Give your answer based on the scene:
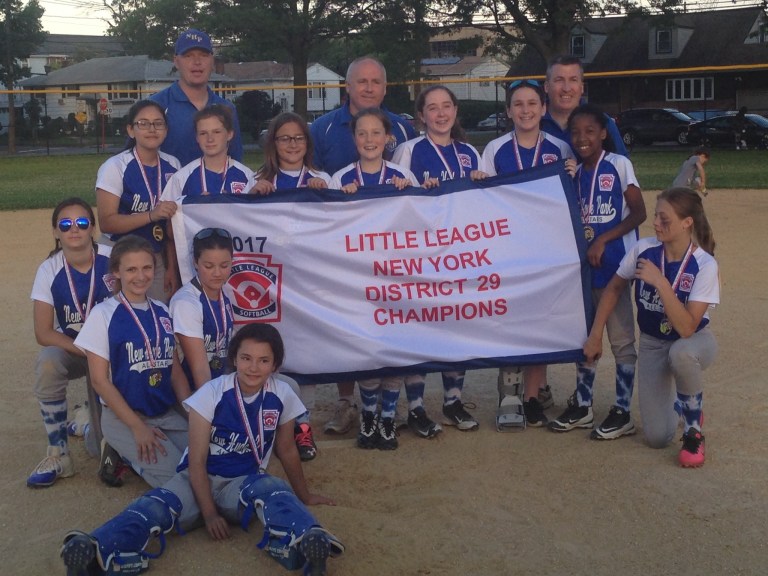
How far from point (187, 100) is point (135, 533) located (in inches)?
118

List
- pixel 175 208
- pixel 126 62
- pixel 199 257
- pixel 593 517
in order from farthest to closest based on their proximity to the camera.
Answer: pixel 126 62 < pixel 175 208 < pixel 199 257 < pixel 593 517

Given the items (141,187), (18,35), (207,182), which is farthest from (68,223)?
(18,35)

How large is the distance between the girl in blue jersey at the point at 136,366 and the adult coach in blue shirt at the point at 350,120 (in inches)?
69.9

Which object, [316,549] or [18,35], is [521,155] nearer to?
[316,549]

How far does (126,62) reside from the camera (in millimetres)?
64812

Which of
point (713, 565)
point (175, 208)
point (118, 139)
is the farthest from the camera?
point (118, 139)

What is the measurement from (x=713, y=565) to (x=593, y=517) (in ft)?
2.06

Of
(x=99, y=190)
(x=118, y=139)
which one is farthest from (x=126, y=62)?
(x=99, y=190)

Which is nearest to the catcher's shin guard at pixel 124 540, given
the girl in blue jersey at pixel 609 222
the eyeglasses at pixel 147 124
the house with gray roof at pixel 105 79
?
the eyeglasses at pixel 147 124

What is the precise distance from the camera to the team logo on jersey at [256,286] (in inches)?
211

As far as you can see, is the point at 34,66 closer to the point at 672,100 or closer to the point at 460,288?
the point at 672,100

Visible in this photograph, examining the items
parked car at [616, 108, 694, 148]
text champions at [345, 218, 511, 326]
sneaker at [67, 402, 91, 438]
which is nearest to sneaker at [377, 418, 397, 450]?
text champions at [345, 218, 511, 326]

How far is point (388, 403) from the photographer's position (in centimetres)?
550

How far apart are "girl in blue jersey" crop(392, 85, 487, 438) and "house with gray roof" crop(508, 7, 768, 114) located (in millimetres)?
35968
